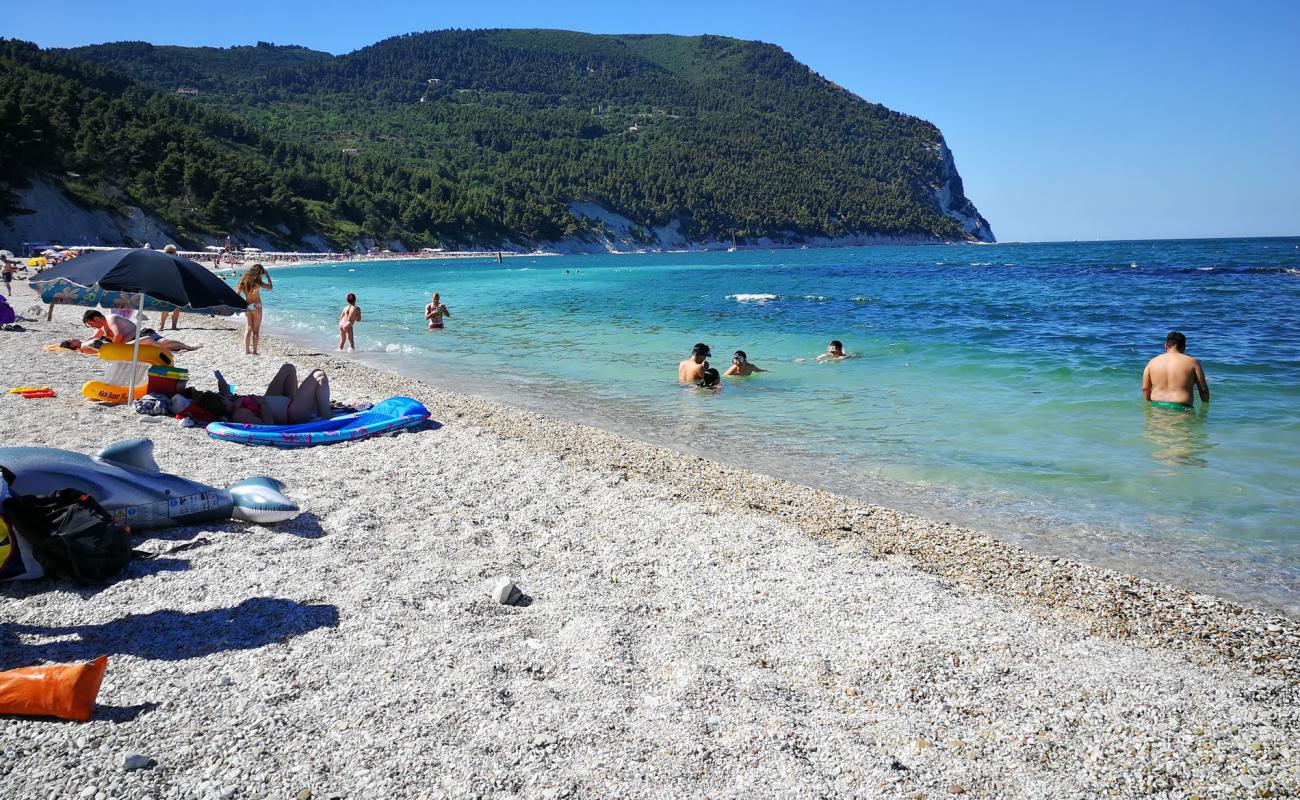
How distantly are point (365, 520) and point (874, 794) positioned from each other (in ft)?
14.4

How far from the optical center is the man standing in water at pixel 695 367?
532 inches

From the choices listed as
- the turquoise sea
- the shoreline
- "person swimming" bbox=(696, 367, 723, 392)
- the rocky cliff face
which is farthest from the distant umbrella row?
the rocky cliff face

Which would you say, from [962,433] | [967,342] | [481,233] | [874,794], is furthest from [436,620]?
[481,233]

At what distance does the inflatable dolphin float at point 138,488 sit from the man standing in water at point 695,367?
27.7ft

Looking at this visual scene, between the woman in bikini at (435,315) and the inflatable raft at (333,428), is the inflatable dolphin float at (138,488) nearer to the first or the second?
the inflatable raft at (333,428)

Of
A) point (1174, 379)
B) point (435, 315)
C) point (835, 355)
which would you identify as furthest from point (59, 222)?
point (1174, 379)

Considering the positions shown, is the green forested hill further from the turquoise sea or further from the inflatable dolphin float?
the inflatable dolphin float

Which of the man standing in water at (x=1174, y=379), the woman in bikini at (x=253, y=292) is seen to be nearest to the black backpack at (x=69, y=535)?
the woman in bikini at (x=253, y=292)

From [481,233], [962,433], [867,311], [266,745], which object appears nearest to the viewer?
[266,745]

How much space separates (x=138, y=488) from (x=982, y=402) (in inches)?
437

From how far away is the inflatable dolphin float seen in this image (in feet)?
15.6

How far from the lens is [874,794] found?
9.81 feet

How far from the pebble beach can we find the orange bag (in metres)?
0.06

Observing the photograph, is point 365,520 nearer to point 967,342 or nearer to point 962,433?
point 962,433
